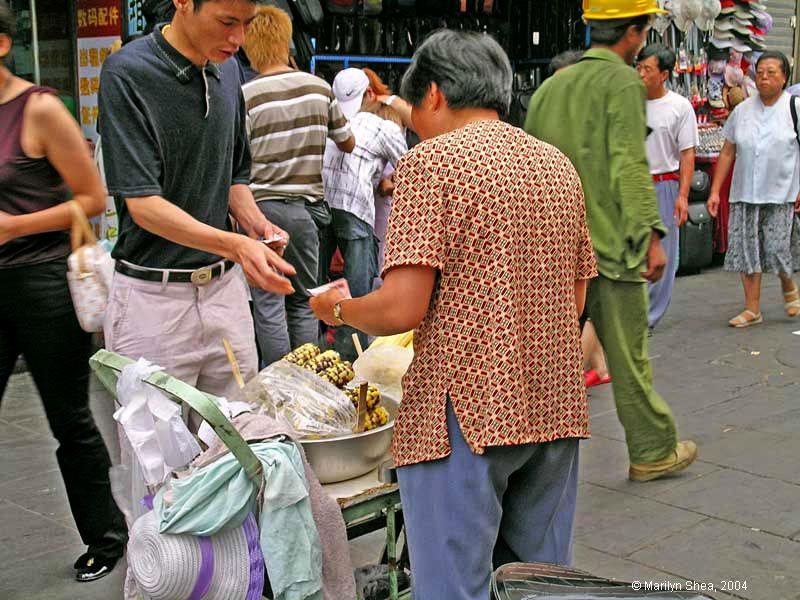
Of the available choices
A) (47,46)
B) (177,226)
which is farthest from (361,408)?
(47,46)

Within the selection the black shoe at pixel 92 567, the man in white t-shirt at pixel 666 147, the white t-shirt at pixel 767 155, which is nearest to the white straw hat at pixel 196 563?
the black shoe at pixel 92 567

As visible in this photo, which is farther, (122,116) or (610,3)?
(610,3)

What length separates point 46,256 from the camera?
3.80 m

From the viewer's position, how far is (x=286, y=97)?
19.9 feet

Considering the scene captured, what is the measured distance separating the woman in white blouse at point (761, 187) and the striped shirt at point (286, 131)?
3.49 m

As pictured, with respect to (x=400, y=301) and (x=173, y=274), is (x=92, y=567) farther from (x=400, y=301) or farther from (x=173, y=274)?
(x=400, y=301)

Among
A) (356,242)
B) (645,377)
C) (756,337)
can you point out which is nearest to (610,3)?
(645,377)

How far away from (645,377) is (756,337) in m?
3.59

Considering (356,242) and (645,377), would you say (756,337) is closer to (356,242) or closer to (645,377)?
(356,242)

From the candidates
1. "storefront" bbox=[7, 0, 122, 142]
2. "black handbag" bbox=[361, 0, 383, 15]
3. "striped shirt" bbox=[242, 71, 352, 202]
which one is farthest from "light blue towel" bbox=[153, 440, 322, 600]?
"black handbag" bbox=[361, 0, 383, 15]

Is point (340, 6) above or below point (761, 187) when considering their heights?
above

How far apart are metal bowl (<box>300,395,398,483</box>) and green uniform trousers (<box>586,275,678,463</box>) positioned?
1.97 meters

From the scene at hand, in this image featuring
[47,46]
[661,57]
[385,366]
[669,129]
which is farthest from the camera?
[47,46]

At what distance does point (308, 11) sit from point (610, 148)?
4.05 meters
